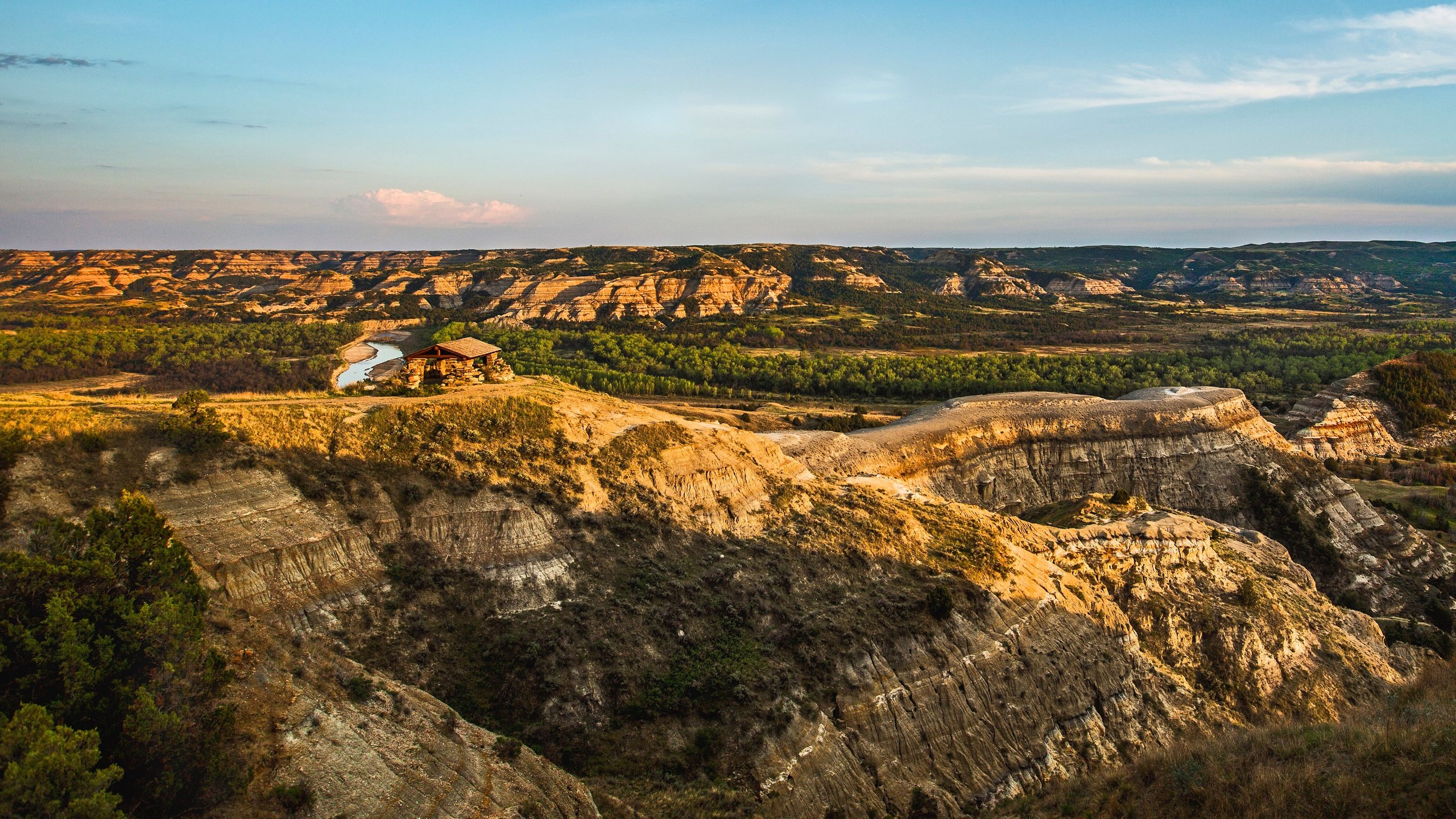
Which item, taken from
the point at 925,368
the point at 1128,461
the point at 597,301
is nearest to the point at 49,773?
the point at 1128,461

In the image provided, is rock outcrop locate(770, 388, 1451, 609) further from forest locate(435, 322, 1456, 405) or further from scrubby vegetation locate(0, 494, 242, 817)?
scrubby vegetation locate(0, 494, 242, 817)

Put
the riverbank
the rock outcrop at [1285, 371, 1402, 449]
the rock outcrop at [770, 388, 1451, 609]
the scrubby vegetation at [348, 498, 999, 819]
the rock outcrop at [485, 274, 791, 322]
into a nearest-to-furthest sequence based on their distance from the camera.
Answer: the scrubby vegetation at [348, 498, 999, 819] → the rock outcrop at [770, 388, 1451, 609] → the rock outcrop at [1285, 371, 1402, 449] → the riverbank → the rock outcrop at [485, 274, 791, 322]

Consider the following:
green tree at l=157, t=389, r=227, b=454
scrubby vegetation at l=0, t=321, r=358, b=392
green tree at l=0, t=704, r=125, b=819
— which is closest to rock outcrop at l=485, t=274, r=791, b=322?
scrubby vegetation at l=0, t=321, r=358, b=392

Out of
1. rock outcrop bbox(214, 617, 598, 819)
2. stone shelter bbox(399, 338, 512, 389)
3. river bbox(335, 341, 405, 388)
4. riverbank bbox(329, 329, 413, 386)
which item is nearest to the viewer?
rock outcrop bbox(214, 617, 598, 819)

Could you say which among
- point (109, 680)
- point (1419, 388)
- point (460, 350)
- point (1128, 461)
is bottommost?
point (1128, 461)

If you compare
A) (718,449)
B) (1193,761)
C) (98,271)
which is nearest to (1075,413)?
(718,449)

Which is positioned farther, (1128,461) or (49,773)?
(1128,461)

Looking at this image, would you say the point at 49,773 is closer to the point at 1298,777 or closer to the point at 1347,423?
the point at 1298,777

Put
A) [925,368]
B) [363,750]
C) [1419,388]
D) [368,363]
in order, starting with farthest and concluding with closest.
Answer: [925,368] → [368,363] → [1419,388] → [363,750]
